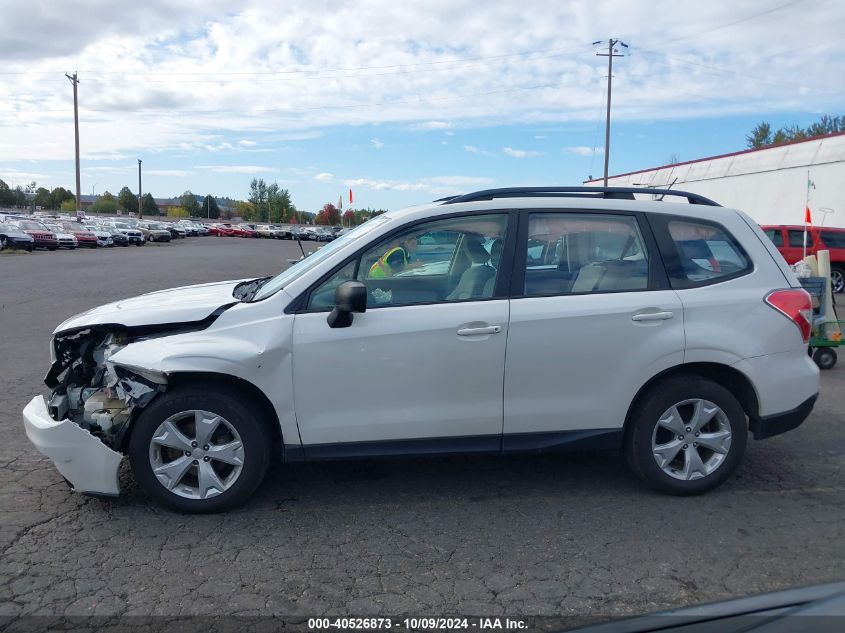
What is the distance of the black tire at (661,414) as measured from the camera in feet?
14.9

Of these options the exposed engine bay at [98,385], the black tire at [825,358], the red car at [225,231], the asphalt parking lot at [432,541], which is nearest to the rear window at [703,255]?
the asphalt parking lot at [432,541]

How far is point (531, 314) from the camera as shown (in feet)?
14.5

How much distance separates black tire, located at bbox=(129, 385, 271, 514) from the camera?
13.7 ft

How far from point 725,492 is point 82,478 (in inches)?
154

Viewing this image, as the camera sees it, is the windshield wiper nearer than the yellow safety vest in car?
No

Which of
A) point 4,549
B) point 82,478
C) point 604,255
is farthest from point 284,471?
point 604,255

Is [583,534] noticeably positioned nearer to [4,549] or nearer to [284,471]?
[284,471]

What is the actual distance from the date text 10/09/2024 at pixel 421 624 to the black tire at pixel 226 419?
3.99 ft

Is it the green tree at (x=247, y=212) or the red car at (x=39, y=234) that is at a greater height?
the green tree at (x=247, y=212)

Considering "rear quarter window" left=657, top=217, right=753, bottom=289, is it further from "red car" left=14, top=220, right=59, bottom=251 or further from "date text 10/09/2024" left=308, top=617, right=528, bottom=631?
"red car" left=14, top=220, right=59, bottom=251

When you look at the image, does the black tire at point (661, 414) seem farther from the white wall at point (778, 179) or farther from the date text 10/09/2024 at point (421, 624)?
the white wall at point (778, 179)

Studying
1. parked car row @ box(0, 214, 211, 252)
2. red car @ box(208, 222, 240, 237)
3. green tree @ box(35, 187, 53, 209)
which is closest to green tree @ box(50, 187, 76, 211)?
green tree @ box(35, 187, 53, 209)

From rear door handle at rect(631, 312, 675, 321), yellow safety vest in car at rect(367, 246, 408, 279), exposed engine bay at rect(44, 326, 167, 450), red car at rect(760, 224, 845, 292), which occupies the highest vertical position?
red car at rect(760, 224, 845, 292)

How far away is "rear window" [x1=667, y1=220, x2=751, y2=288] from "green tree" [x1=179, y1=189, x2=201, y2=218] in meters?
149
